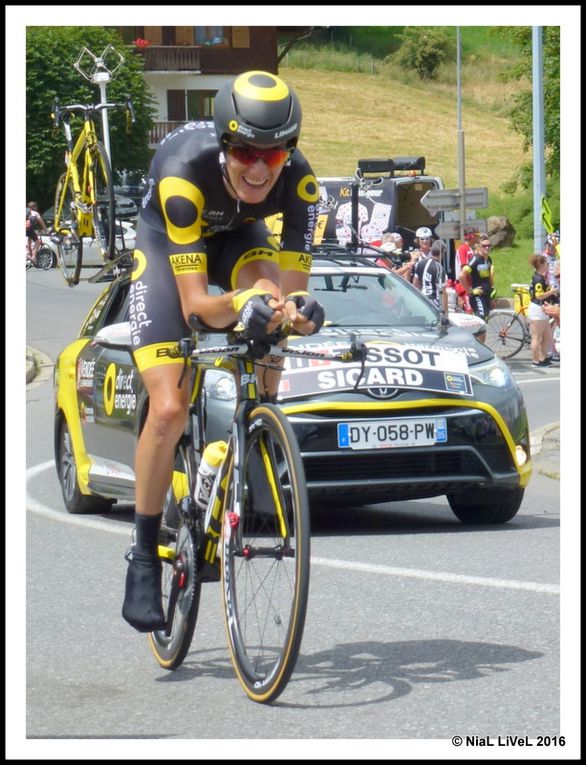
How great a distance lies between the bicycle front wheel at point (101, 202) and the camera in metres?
15.0

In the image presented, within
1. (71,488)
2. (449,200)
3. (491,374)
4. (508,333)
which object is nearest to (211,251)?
(491,374)

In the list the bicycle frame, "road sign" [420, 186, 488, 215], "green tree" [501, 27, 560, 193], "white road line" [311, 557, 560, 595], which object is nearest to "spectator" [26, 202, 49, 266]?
"green tree" [501, 27, 560, 193]

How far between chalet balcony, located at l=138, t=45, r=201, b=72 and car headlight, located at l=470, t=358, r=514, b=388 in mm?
64901

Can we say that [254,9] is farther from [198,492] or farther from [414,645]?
[414,645]

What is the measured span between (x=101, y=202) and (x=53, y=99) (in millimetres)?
27637

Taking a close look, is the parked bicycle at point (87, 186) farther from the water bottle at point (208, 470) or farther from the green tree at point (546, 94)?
the green tree at point (546, 94)

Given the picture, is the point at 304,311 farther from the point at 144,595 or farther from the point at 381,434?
the point at 381,434

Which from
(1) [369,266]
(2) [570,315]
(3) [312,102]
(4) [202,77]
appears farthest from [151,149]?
(2) [570,315]

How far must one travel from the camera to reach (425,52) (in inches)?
3570

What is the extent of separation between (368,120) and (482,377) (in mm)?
74260

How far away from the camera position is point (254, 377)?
5.11m

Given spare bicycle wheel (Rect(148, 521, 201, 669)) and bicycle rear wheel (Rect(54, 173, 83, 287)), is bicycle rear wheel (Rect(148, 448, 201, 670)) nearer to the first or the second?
spare bicycle wheel (Rect(148, 521, 201, 669))

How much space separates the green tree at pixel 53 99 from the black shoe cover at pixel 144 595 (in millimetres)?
31875

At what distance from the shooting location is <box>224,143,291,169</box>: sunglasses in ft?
16.1
